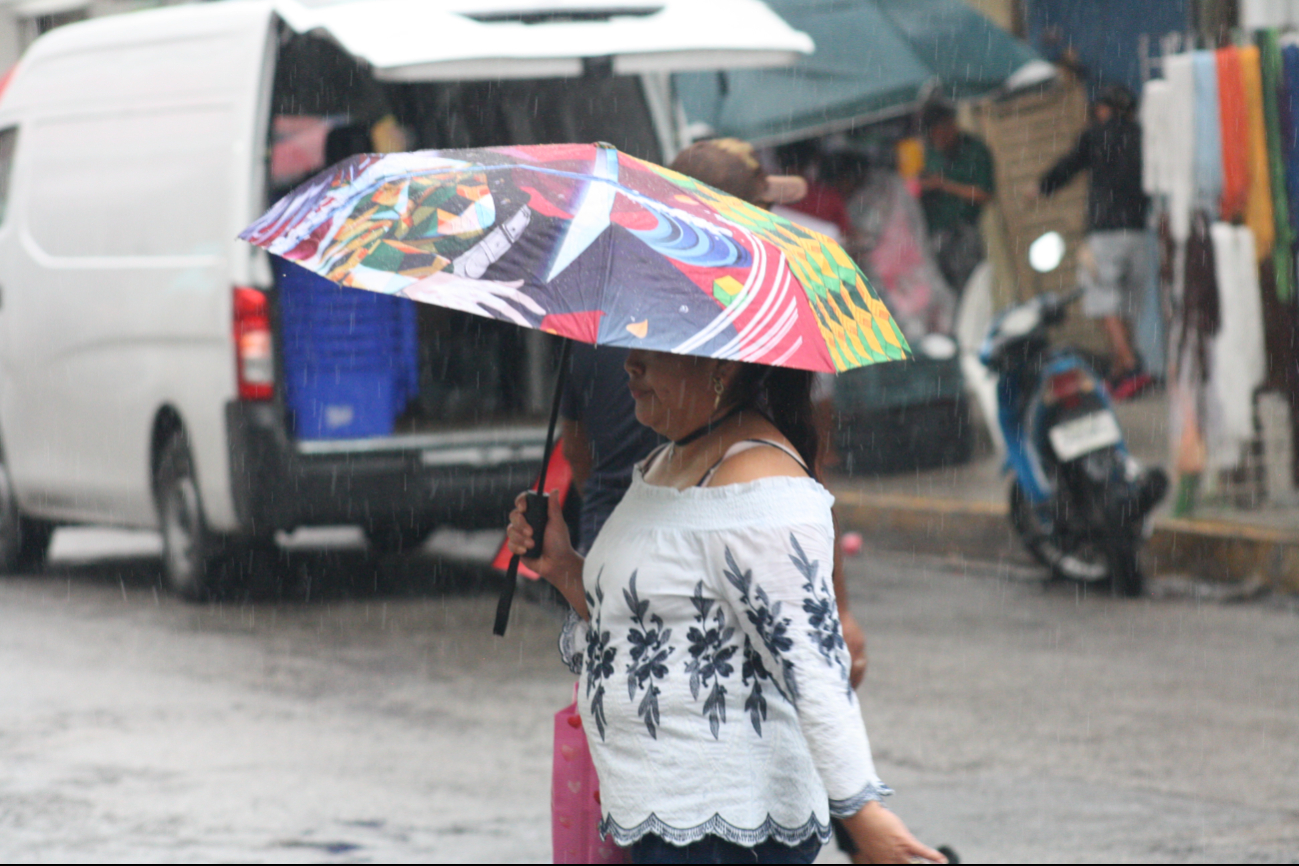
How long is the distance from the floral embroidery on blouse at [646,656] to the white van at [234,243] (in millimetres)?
4846

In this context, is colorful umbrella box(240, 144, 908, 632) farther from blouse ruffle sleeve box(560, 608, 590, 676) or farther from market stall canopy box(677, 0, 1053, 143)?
market stall canopy box(677, 0, 1053, 143)

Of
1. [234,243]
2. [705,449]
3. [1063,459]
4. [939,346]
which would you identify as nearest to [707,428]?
[705,449]

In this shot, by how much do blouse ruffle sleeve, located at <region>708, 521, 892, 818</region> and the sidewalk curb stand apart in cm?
610

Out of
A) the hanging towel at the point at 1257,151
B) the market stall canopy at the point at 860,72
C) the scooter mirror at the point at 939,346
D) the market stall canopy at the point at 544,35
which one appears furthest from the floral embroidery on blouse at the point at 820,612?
the market stall canopy at the point at 860,72

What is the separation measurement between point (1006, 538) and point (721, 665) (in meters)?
7.24

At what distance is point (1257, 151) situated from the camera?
28.7 ft

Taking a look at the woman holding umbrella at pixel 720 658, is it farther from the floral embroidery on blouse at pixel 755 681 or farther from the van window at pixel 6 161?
the van window at pixel 6 161

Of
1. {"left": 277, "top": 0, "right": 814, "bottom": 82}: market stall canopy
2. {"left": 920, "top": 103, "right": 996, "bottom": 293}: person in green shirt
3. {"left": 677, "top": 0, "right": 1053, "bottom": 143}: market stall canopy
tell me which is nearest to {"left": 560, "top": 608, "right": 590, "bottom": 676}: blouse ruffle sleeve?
{"left": 277, "top": 0, "right": 814, "bottom": 82}: market stall canopy

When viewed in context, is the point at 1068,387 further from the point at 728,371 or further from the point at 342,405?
the point at 728,371

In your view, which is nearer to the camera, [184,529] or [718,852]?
[718,852]

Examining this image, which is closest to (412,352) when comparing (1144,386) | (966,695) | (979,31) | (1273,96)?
(966,695)

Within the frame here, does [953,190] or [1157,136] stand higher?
[1157,136]

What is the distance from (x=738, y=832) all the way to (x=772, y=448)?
1.85 feet

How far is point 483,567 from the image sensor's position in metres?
9.84
